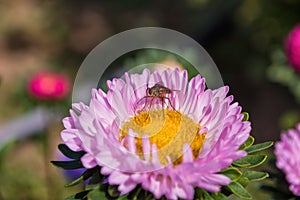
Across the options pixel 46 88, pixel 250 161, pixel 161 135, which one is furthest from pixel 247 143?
pixel 46 88

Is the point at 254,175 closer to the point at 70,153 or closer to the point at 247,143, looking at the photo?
the point at 247,143

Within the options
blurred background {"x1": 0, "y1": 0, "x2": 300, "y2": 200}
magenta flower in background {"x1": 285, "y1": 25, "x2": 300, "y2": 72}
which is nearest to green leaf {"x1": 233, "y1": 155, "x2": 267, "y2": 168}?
blurred background {"x1": 0, "y1": 0, "x2": 300, "y2": 200}

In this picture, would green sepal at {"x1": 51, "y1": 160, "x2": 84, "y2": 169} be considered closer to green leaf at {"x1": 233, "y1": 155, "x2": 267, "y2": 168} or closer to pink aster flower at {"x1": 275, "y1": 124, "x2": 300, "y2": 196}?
green leaf at {"x1": 233, "y1": 155, "x2": 267, "y2": 168}

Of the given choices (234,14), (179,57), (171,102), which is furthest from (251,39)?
(171,102)

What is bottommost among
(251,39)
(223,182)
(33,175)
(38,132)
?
(223,182)

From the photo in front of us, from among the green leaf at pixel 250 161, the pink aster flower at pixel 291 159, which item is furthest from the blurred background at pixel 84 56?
the green leaf at pixel 250 161

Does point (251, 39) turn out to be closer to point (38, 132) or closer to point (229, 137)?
point (38, 132)

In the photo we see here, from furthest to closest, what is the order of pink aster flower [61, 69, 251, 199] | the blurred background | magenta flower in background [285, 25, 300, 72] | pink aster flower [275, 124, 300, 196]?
the blurred background
magenta flower in background [285, 25, 300, 72]
pink aster flower [275, 124, 300, 196]
pink aster flower [61, 69, 251, 199]
